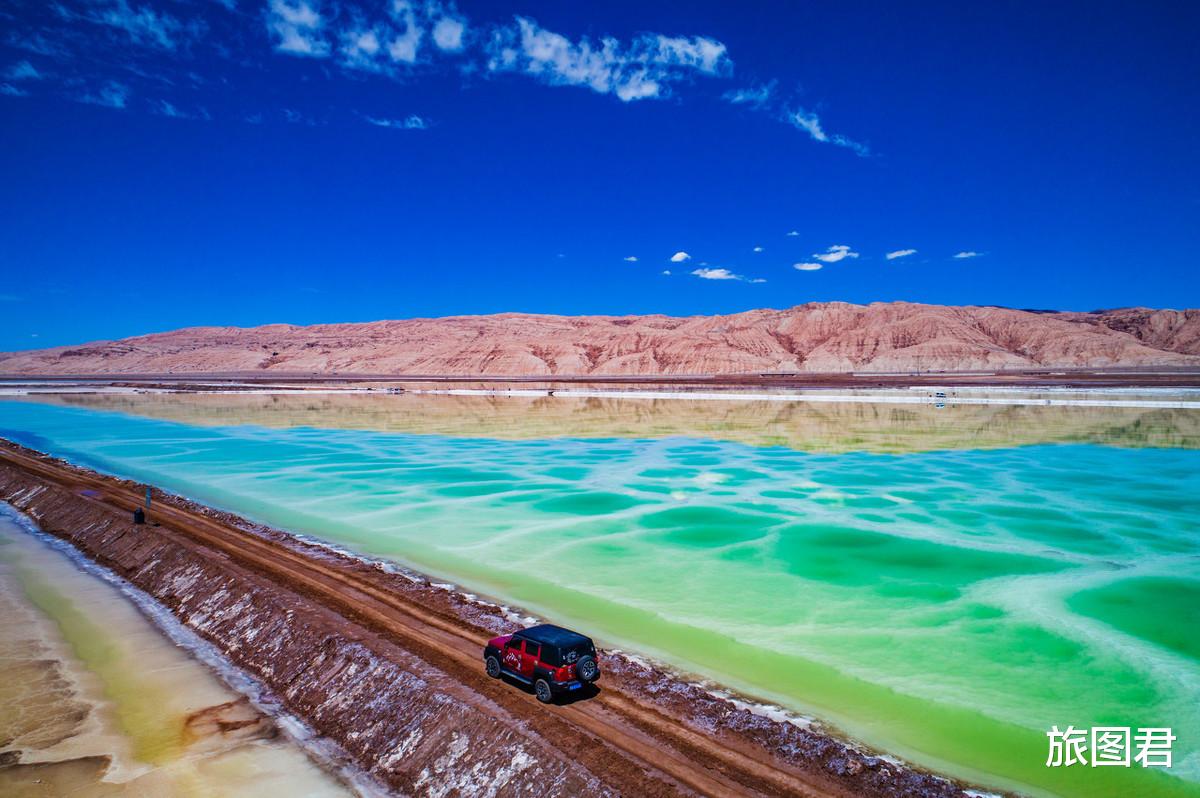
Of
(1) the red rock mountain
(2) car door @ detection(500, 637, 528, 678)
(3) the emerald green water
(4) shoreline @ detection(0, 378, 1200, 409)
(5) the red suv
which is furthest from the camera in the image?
(1) the red rock mountain

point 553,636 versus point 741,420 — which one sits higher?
point 741,420

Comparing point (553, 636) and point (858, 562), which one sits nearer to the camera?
point (553, 636)

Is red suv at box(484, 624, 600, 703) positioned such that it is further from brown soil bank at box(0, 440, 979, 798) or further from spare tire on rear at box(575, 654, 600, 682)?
brown soil bank at box(0, 440, 979, 798)

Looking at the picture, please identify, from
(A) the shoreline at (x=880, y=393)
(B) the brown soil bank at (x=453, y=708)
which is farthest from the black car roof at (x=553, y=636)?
(A) the shoreline at (x=880, y=393)

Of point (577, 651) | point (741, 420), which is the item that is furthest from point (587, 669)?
point (741, 420)

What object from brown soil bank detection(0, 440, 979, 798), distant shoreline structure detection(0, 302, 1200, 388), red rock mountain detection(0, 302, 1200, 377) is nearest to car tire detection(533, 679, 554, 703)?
brown soil bank detection(0, 440, 979, 798)

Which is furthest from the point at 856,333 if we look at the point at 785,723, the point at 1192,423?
the point at 785,723

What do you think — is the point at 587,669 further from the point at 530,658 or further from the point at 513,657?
the point at 513,657
